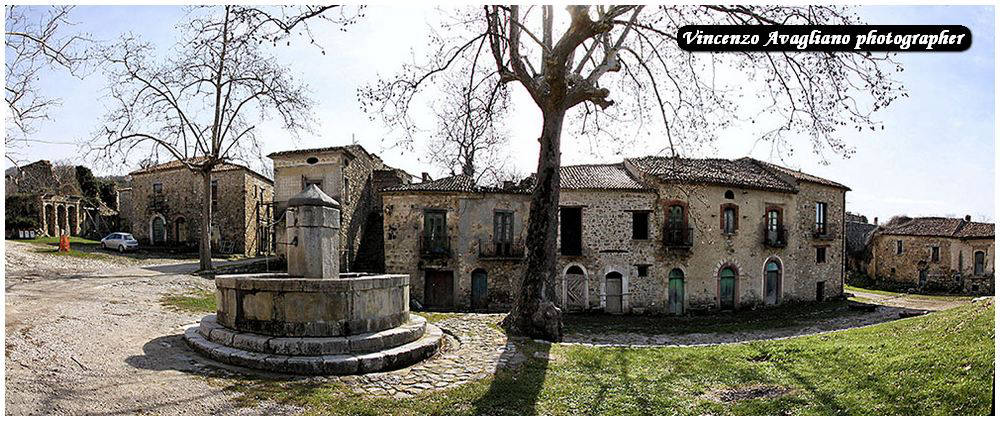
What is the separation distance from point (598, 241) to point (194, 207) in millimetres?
23276

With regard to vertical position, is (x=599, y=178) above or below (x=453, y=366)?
above

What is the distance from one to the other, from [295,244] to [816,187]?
25.8 metres

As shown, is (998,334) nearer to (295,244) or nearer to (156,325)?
(295,244)

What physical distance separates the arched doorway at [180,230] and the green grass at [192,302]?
1909cm

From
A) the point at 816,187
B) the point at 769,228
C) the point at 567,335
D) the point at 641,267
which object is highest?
the point at 816,187

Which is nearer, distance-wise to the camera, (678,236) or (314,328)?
(314,328)

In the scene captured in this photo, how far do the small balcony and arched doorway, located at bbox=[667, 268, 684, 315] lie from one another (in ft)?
28.1

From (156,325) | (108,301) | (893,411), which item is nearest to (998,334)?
(893,411)

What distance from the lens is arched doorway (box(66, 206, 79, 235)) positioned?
3469 centimetres

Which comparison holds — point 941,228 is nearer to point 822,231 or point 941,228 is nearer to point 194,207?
point 822,231

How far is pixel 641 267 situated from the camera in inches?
885

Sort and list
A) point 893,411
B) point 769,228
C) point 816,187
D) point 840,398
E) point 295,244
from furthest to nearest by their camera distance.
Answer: point 816,187
point 769,228
point 295,244
point 840,398
point 893,411

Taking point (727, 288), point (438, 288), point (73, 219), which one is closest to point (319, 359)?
point (438, 288)

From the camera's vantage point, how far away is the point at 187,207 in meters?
31.1
